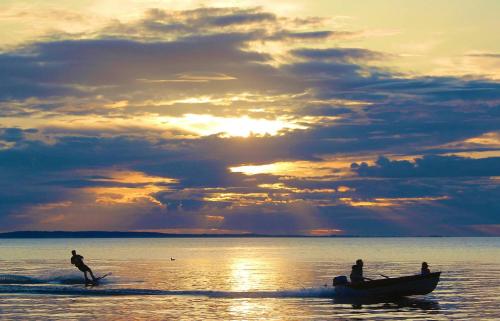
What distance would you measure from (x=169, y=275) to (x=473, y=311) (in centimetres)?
4256

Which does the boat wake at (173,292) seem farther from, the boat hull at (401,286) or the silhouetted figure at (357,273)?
the boat hull at (401,286)

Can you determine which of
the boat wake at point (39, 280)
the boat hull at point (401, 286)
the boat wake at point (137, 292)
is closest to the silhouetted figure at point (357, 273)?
the boat hull at point (401, 286)

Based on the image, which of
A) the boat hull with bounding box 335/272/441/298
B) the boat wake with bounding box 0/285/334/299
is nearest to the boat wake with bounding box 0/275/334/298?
the boat wake with bounding box 0/285/334/299

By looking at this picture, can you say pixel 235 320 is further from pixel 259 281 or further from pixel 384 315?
pixel 259 281

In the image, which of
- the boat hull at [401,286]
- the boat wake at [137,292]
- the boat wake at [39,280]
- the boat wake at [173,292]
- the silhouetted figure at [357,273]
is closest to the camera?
the boat hull at [401,286]

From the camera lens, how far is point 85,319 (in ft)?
138

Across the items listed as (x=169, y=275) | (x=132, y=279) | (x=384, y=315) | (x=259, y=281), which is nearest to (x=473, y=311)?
(x=384, y=315)

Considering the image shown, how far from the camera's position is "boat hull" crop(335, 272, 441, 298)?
5331 cm

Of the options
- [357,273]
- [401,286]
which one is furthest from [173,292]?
[401,286]

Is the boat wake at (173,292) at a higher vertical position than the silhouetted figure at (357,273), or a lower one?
lower

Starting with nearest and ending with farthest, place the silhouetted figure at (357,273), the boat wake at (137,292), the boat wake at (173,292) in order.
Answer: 1. the silhouetted figure at (357,273)
2. the boat wake at (173,292)
3. the boat wake at (137,292)

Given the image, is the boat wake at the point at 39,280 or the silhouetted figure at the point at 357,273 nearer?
the silhouetted figure at the point at 357,273

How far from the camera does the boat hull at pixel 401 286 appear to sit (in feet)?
175

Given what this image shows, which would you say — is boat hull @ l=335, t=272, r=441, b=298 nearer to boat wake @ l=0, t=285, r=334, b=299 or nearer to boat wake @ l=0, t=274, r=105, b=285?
boat wake @ l=0, t=285, r=334, b=299
